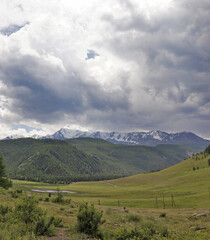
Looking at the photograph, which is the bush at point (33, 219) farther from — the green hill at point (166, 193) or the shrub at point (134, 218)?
the green hill at point (166, 193)

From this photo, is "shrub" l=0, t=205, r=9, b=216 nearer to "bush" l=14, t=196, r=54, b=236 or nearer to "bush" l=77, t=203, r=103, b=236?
"bush" l=14, t=196, r=54, b=236

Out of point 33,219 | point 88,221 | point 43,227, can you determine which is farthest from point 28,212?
point 88,221

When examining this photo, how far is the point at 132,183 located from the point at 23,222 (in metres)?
176

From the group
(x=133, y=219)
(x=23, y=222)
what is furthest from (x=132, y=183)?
(x=23, y=222)

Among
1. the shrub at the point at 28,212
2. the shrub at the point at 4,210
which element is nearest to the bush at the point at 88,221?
the shrub at the point at 28,212

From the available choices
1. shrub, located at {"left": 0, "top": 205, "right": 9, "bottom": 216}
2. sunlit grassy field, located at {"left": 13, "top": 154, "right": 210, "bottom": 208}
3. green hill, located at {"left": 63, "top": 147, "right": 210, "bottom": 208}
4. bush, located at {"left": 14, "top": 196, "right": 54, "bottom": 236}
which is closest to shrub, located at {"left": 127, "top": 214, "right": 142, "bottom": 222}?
bush, located at {"left": 14, "top": 196, "right": 54, "bottom": 236}

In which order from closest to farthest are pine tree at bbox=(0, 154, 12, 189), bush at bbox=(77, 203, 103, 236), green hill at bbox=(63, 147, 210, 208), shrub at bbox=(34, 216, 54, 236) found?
shrub at bbox=(34, 216, 54, 236) < bush at bbox=(77, 203, 103, 236) < green hill at bbox=(63, 147, 210, 208) < pine tree at bbox=(0, 154, 12, 189)

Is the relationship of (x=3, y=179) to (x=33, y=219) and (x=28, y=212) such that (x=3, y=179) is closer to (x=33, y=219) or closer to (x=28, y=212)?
(x=28, y=212)

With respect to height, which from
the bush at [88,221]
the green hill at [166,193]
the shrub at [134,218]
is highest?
the bush at [88,221]

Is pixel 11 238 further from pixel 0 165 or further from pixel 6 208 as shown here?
pixel 0 165

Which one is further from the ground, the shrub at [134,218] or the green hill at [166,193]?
the shrub at [134,218]

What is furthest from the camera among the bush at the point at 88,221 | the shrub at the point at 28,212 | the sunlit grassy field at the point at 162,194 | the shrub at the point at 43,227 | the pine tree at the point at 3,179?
the pine tree at the point at 3,179

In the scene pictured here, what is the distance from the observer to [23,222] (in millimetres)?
14383

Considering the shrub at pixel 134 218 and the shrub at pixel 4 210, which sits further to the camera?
the shrub at pixel 134 218
